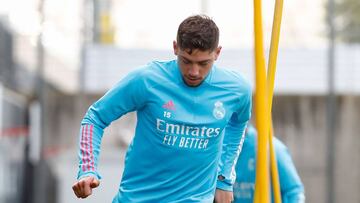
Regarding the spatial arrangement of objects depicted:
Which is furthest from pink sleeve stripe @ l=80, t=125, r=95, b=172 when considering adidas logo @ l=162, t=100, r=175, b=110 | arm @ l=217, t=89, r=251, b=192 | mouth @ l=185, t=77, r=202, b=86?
arm @ l=217, t=89, r=251, b=192

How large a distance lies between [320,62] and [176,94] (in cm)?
1236

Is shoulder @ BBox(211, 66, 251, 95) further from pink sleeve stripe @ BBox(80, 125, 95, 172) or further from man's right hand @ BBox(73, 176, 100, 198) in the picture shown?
man's right hand @ BBox(73, 176, 100, 198)

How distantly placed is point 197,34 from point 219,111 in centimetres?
59

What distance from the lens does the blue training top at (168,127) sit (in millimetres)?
6320

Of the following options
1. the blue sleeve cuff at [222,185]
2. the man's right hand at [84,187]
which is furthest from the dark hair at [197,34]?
the blue sleeve cuff at [222,185]

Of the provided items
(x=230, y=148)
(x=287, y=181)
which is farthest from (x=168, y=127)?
(x=287, y=181)

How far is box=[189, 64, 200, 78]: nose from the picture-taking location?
20.0ft

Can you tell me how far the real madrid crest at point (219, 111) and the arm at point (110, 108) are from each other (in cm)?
41

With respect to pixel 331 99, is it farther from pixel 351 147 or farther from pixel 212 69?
pixel 212 69

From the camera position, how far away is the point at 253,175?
9055 mm

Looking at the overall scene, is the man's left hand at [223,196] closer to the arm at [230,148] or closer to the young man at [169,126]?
the arm at [230,148]

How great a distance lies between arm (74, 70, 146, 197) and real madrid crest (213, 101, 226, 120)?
0.41m

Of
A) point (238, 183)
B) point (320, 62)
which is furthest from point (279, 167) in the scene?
point (320, 62)

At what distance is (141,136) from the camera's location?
21.1ft
